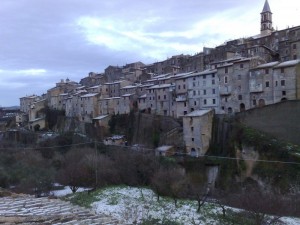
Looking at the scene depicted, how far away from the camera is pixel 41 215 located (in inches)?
562

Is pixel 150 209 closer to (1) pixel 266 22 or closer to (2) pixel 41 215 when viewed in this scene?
(2) pixel 41 215

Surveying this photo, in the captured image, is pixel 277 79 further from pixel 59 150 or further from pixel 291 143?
pixel 59 150

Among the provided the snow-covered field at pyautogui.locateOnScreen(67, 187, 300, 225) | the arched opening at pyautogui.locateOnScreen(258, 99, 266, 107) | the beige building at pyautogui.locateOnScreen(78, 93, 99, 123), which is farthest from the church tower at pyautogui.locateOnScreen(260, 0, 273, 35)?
the snow-covered field at pyautogui.locateOnScreen(67, 187, 300, 225)

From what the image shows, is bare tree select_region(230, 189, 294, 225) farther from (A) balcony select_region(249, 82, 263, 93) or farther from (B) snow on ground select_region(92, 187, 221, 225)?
(A) balcony select_region(249, 82, 263, 93)

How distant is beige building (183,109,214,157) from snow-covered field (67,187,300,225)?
63.7 ft

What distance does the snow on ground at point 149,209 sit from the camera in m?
16.9

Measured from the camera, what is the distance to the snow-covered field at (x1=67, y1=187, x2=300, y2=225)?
16766mm

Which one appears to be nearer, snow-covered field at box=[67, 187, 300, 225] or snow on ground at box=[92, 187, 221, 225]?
snow-covered field at box=[67, 187, 300, 225]

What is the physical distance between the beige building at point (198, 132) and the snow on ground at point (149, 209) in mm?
19519

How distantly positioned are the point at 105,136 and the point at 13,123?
3490 cm

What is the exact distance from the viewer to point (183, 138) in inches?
1708

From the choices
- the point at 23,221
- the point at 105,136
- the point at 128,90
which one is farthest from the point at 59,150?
the point at 23,221

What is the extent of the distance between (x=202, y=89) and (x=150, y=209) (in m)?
32.4

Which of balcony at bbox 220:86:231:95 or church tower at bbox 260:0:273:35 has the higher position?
church tower at bbox 260:0:273:35
